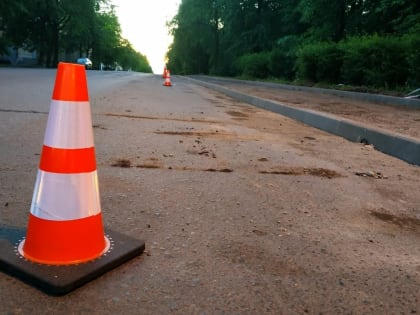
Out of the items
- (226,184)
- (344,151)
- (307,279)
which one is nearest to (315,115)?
(344,151)

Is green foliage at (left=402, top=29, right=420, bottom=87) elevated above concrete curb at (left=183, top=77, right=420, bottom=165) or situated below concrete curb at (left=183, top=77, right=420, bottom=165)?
above

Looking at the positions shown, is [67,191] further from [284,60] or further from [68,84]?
[284,60]

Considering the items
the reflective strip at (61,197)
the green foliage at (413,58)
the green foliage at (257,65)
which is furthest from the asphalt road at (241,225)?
the green foliage at (257,65)

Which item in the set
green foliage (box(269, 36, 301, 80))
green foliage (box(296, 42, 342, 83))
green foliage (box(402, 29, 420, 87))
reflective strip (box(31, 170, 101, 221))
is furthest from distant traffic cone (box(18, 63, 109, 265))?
green foliage (box(269, 36, 301, 80))

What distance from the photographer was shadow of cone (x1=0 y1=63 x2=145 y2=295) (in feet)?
6.23

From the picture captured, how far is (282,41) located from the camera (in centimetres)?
2781

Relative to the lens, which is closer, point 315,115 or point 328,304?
point 328,304

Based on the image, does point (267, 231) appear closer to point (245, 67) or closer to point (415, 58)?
point (415, 58)

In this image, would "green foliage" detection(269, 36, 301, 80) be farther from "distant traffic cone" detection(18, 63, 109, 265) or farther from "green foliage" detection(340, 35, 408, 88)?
"distant traffic cone" detection(18, 63, 109, 265)

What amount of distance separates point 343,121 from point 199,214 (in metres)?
4.38

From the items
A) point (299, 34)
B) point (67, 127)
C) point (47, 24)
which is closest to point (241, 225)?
point (67, 127)

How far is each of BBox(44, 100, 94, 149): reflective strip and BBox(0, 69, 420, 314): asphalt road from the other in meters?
0.61

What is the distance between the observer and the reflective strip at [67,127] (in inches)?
78.5

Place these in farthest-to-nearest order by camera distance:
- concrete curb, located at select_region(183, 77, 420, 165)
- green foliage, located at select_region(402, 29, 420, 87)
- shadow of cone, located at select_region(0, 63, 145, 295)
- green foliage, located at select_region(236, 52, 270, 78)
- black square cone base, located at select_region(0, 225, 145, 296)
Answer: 1. green foliage, located at select_region(236, 52, 270, 78)
2. green foliage, located at select_region(402, 29, 420, 87)
3. concrete curb, located at select_region(183, 77, 420, 165)
4. shadow of cone, located at select_region(0, 63, 145, 295)
5. black square cone base, located at select_region(0, 225, 145, 296)
